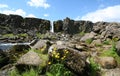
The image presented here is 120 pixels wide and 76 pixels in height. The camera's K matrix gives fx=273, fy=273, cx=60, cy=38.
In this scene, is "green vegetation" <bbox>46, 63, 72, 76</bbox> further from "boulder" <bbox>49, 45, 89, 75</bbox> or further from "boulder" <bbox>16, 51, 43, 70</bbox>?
"boulder" <bbox>16, 51, 43, 70</bbox>

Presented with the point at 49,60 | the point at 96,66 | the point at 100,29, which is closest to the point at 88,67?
the point at 96,66

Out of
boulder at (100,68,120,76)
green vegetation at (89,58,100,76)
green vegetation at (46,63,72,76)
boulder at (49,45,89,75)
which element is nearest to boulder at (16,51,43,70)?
boulder at (49,45,89,75)

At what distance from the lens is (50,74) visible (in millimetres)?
12406

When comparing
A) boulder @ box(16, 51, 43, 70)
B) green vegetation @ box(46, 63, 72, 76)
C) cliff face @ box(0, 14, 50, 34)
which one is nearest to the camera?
green vegetation @ box(46, 63, 72, 76)

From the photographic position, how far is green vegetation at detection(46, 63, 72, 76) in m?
12.2

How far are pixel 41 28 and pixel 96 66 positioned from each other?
596 ft

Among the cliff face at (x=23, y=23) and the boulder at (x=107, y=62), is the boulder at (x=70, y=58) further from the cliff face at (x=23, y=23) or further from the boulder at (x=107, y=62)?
the cliff face at (x=23, y=23)

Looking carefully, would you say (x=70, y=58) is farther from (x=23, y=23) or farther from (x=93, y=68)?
(x=23, y=23)

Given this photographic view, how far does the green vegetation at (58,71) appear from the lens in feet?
40.1

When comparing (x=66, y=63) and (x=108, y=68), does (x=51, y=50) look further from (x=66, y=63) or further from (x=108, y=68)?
(x=108, y=68)

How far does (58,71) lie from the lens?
12297 millimetres

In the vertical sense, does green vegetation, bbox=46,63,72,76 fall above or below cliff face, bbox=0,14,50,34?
above

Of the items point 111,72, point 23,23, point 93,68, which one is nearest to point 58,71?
point 93,68

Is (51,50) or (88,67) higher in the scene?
(51,50)
